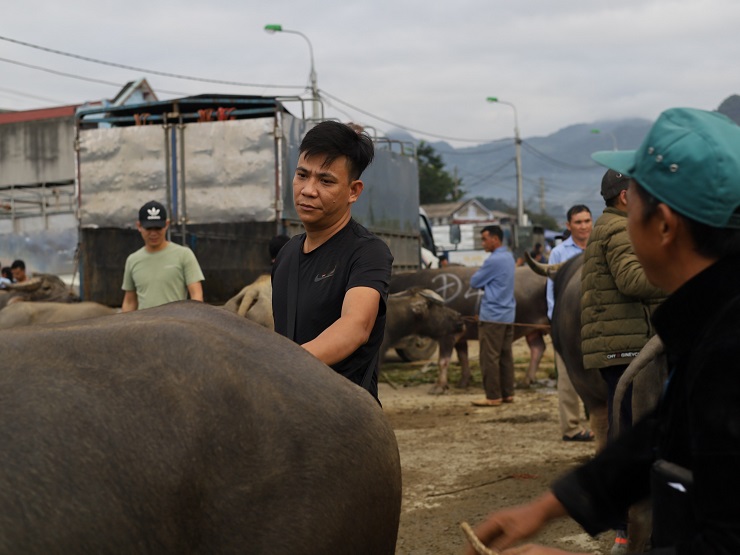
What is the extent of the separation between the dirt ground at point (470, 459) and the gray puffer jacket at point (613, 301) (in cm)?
121

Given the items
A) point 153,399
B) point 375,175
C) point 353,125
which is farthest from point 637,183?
point 375,175

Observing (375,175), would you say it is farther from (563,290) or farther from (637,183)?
(637,183)

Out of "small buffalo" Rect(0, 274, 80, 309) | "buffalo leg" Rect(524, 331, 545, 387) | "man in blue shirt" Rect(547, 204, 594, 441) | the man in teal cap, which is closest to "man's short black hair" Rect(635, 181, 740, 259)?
the man in teal cap

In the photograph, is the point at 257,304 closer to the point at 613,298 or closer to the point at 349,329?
the point at 613,298

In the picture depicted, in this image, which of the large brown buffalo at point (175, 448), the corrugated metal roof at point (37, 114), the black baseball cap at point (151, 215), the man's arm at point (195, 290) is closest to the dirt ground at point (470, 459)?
the man's arm at point (195, 290)

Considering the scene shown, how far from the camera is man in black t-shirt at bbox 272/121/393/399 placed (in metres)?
3.26

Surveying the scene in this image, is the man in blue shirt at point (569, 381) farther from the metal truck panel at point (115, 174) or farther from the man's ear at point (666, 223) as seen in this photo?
the man's ear at point (666, 223)

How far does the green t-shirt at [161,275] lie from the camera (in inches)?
270

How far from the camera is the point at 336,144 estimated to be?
3408mm

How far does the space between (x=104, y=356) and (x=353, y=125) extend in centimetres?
162

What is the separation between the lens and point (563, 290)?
661 cm

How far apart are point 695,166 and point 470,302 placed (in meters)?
12.3

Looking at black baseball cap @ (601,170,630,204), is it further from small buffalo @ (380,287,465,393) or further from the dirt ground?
small buffalo @ (380,287,465,393)

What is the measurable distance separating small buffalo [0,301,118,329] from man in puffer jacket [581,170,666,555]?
6.38 meters
